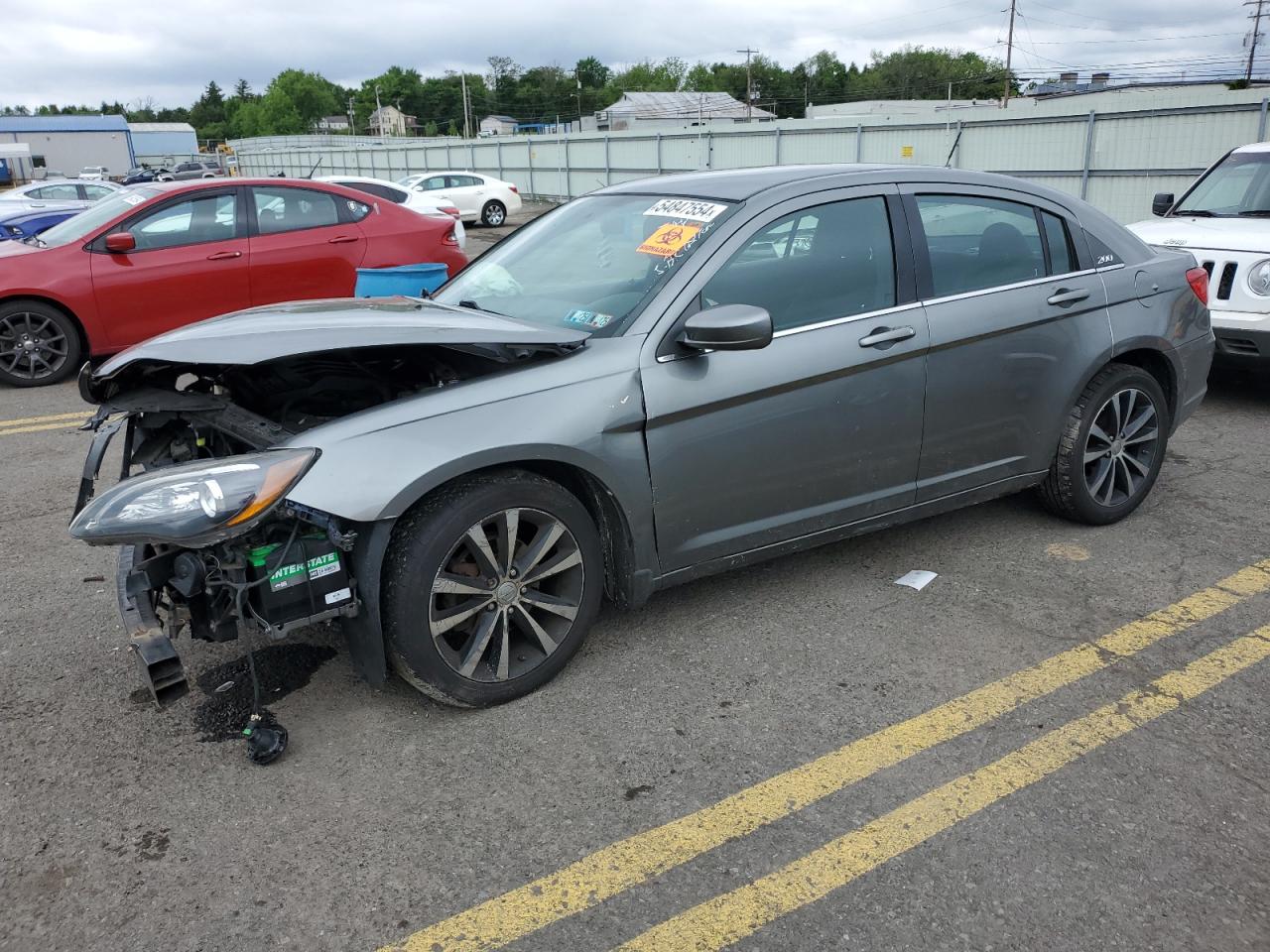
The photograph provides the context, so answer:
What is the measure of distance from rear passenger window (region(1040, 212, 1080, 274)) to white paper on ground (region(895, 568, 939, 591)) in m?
1.41

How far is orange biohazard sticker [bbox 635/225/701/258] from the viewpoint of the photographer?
11.7 ft

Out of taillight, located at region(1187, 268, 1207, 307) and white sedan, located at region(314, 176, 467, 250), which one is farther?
white sedan, located at region(314, 176, 467, 250)

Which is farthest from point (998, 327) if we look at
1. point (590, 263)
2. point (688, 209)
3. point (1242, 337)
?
point (1242, 337)

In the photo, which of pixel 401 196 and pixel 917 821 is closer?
pixel 917 821

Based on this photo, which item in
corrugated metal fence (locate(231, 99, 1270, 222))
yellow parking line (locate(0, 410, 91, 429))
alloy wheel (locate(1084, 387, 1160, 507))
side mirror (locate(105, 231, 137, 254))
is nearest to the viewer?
alloy wheel (locate(1084, 387, 1160, 507))

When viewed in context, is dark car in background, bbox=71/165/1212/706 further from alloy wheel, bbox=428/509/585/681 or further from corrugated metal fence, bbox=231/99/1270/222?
corrugated metal fence, bbox=231/99/1270/222

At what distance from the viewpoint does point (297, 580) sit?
2809 mm

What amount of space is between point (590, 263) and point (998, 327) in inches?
64.9

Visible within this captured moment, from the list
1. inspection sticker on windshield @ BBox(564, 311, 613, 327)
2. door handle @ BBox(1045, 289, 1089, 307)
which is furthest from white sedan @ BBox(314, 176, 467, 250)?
inspection sticker on windshield @ BBox(564, 311, 613, 327)

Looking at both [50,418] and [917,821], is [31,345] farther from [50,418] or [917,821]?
[917,821]

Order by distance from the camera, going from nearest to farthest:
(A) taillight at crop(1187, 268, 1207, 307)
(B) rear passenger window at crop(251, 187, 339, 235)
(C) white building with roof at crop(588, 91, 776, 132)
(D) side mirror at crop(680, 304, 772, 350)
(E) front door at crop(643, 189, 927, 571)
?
(D) side mirror at crop(680, 304, 772, 350) < (E) front door at crop(643, 189, 927, 571) < (A) taillight at crop(1187, 268, 1207, 307) < (B) rear passenger window at crop(251, 187, 339, 235) < (C) white building with roof at crop(588, 91, 776, 132)

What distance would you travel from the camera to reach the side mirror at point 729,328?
3.16 meters

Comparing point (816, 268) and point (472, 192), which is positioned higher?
point (816, 268)

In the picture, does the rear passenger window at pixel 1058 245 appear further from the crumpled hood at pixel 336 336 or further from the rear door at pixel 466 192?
the rear door at pixel 466 192
